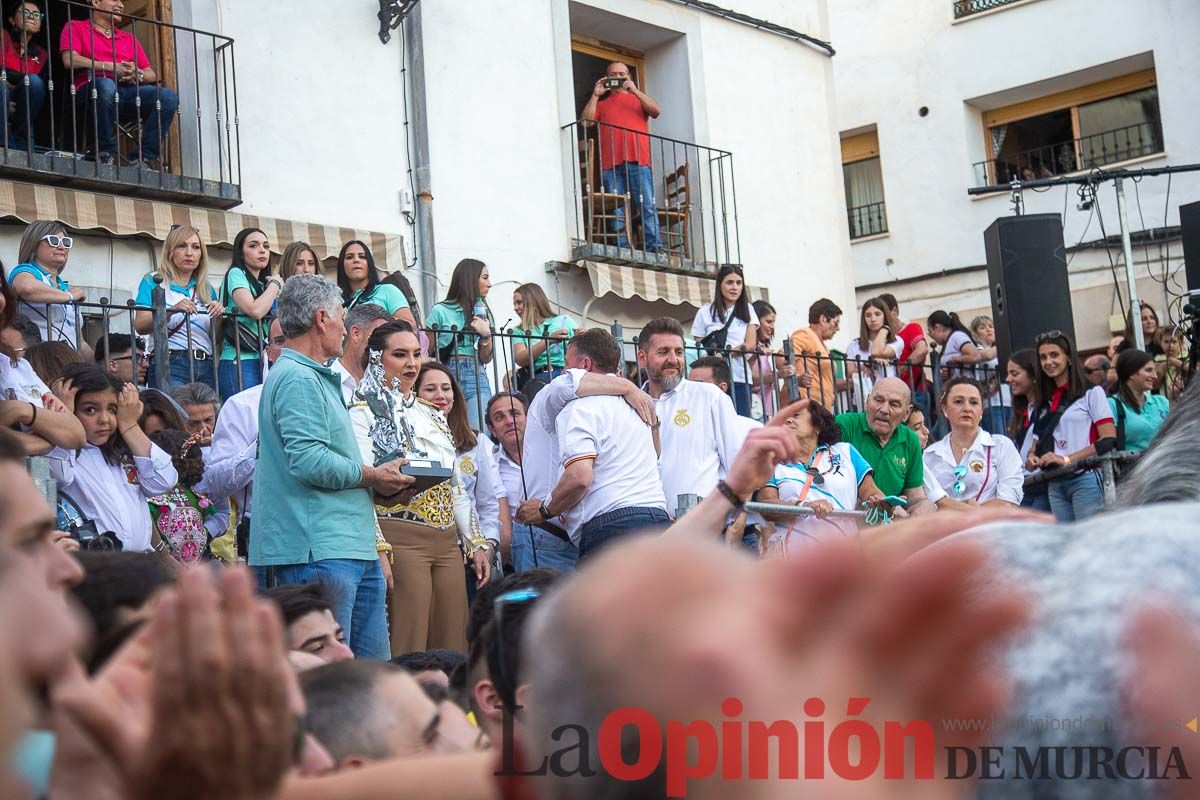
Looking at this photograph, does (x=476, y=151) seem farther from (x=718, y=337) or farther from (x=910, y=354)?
(x=910, y=354)

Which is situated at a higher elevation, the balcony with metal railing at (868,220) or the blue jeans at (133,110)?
the balcony with metal railing at (868,220)

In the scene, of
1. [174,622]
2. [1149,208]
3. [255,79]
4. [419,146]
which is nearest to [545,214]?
[419,146]

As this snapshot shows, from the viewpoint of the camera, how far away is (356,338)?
6340 mm

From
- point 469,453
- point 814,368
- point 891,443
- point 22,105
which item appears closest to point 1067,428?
point 891,443

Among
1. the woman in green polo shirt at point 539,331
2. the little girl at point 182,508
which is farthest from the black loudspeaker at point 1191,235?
the little girl at point 182,508

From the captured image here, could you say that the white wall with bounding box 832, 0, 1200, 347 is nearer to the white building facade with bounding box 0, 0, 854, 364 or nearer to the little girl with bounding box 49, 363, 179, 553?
the white building facade with bounding box 0, 0, 854, 364

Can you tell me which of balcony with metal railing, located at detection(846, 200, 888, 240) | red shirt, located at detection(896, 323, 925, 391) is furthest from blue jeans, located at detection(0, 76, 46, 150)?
balcony with metal railing, located at detection(846, 200, 888, 240)

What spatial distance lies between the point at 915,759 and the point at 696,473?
5994 millimetres

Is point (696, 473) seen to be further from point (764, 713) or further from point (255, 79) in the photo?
point (764, 713)

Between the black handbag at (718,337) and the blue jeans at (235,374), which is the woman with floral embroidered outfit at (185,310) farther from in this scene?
the black handbag at (718,337)

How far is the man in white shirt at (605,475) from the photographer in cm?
661

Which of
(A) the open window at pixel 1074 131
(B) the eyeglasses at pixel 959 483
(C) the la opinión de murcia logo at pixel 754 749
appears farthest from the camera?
(A) the open window at pixel 1074 131

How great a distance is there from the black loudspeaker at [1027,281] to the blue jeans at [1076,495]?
8.73ft

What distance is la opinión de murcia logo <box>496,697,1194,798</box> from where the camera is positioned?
3.48 feet
